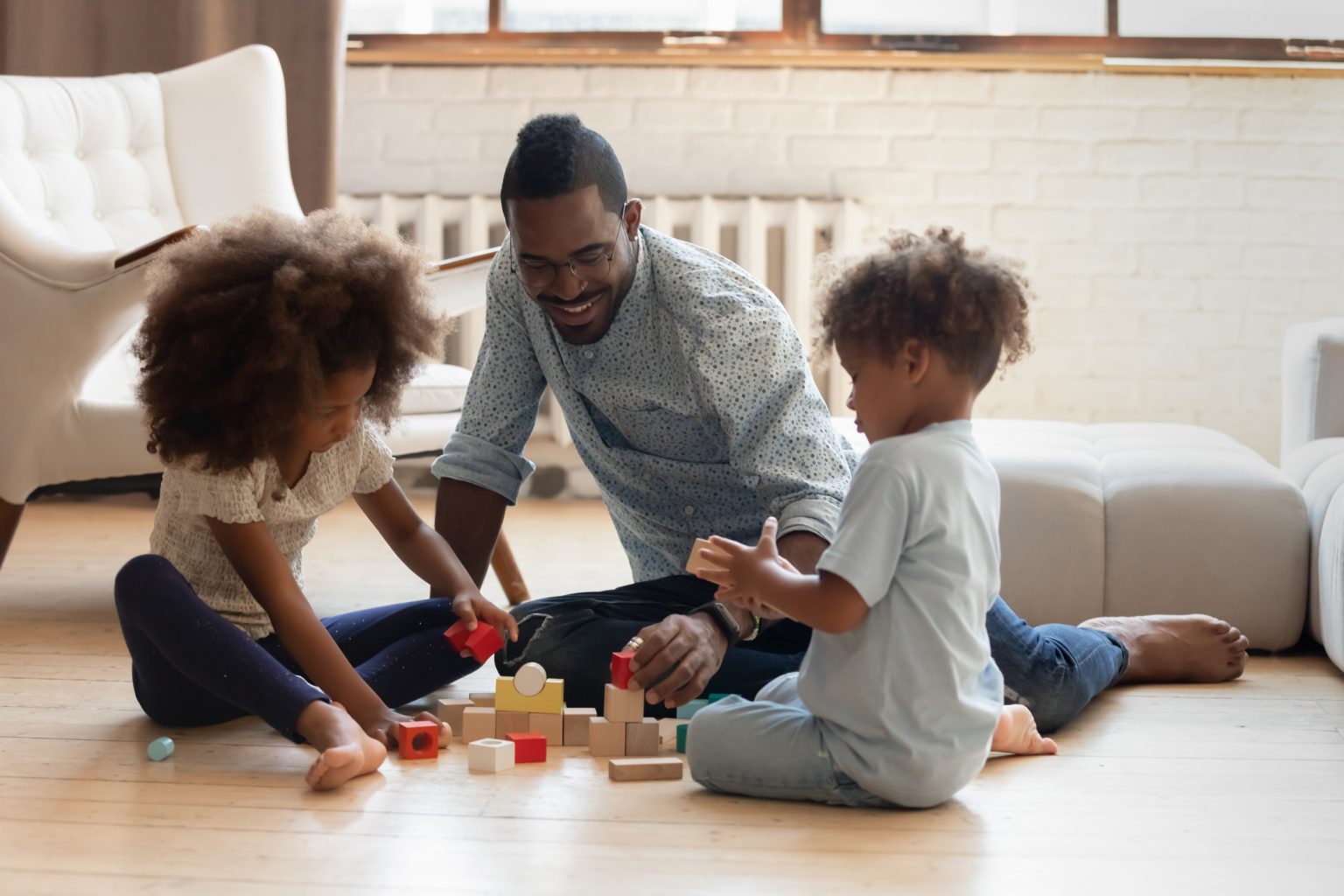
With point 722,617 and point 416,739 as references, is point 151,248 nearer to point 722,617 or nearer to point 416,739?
point 416,739

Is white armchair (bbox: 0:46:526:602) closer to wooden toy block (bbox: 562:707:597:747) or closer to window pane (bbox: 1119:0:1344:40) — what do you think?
wooden toy block (bbox: 562:707:597:747)

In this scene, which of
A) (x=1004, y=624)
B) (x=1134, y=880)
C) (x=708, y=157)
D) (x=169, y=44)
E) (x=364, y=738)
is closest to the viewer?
(x=1134, y=880)

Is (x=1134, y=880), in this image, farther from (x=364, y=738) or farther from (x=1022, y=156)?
(x=1022, y=156)

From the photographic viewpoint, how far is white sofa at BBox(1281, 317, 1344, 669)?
1926 millimetres

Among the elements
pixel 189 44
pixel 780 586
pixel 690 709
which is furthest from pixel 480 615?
pixel 189 44

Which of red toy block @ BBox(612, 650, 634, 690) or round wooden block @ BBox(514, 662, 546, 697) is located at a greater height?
red toy block @ BBox(612, 650, 634, 690)

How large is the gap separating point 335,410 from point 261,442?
89 millimetres

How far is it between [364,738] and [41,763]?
348mm

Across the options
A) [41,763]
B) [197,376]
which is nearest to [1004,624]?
[197,376]

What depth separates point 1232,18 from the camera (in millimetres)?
3594

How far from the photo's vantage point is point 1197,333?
3.62 m

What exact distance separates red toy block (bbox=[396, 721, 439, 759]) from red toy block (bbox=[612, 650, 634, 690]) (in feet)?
0.66

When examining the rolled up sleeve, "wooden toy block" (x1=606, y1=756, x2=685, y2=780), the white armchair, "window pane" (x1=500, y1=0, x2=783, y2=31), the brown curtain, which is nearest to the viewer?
"wooden toy block" (x1=606, y1=756, x2=685, y2=780)

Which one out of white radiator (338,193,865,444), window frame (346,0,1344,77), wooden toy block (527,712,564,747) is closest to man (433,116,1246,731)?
wooden toy block (527,712,564,747)
